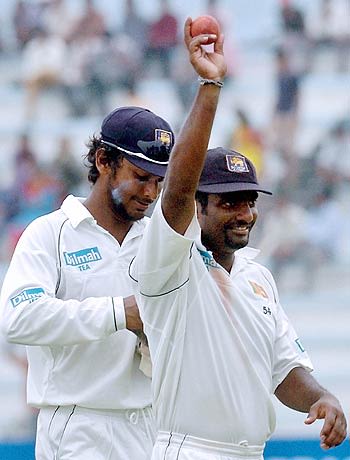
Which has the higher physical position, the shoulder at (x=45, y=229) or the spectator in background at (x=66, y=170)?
the shoulder at (x=45, y=229)

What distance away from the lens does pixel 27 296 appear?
3.90m

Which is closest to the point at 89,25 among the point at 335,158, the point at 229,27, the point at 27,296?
the point at 229,27

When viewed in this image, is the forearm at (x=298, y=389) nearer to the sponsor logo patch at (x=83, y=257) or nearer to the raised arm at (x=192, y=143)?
the sponsor logo patch at (x=83, y=257)

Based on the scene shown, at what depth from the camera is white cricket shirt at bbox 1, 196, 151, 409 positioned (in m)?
3.88

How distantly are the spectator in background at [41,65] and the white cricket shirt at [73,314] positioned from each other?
7855mm

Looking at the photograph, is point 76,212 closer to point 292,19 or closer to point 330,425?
point 330,425

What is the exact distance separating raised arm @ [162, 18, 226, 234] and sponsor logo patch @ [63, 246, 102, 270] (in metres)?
0.91

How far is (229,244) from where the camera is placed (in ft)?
11.5

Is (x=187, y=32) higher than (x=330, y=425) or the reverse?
higher

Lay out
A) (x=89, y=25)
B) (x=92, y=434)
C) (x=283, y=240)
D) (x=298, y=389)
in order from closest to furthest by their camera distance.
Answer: (x=298, y=389)
(x=92, y=434)
(x=283, y=240)
(x=89, y=25)

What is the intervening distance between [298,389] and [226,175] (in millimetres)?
745

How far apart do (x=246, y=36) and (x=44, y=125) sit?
2.16 m

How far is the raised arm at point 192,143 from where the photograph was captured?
3.13 metres

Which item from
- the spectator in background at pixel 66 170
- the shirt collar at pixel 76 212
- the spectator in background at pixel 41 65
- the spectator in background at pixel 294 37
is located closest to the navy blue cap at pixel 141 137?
the shirt collar at pixel 76 212
